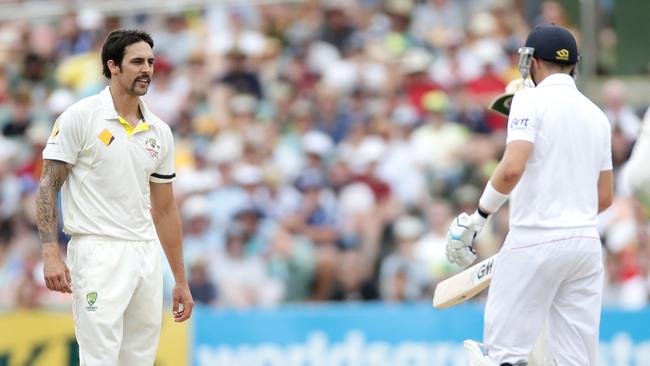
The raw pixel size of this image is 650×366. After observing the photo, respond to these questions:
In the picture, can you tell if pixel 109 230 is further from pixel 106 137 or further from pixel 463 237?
pixel 463 237

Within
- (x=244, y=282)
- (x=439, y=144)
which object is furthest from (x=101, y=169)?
(x=439, y=144)

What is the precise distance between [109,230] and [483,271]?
80.5 inches

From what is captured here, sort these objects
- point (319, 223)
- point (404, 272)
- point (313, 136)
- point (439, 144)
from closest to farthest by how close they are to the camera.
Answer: point (404, 272)
point (319, 223)
point (439, 144)
point (313, 136)

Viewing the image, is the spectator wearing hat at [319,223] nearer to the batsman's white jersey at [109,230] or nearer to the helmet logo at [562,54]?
the batsman's white jersey at [109,230]

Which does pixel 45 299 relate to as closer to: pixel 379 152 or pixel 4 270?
pixel 4 270

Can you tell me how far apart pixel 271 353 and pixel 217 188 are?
2.84 metres

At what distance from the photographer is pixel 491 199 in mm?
6766

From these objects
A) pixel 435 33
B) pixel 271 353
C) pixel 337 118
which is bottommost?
pixel 271 353

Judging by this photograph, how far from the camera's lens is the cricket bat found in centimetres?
725

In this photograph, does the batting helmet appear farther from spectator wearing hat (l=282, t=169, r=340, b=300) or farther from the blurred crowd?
spectator wearing hat (l=282, t=169, r=340, b=300)

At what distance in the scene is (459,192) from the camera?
1324cm

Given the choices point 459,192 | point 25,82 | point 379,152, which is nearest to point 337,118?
point 379,152

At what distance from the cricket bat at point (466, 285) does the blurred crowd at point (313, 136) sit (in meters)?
4.83

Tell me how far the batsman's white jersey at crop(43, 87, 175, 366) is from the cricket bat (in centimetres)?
159
